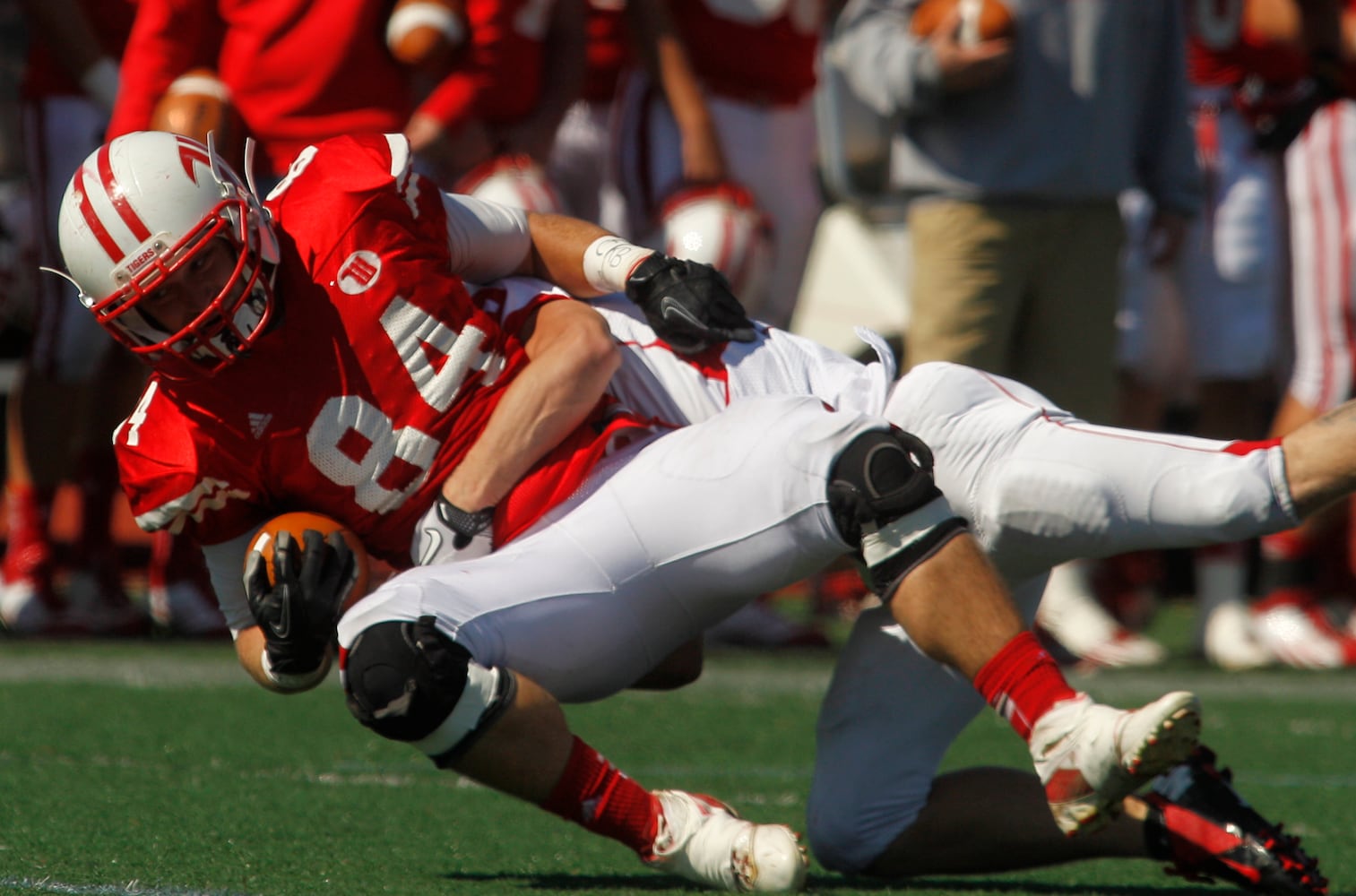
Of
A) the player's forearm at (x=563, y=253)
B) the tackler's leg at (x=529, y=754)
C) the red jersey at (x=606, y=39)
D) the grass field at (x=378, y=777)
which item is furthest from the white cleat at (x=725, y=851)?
the red jersey at (x=606, y=39)

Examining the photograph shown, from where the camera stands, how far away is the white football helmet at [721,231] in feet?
17.5

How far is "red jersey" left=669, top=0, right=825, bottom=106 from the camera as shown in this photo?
5645 mm

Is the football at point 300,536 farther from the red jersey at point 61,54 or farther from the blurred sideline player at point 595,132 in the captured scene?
the blurred sideline player at point 595,132

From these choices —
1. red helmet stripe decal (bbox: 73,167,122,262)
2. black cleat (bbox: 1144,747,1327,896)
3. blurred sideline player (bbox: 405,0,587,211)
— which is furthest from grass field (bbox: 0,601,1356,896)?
blurred sideline player (bbox: 405,0,587,211)

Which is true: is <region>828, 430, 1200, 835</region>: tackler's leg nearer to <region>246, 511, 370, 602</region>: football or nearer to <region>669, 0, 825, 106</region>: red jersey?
<region>246, 511, 370, 602</region>: football

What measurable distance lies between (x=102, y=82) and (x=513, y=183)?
1.21 meters

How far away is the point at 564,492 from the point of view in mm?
2893

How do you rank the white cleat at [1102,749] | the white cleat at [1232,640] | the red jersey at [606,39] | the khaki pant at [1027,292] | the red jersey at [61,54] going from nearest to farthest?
the white cleat at [1102,749], the khaki pant at [1027,292], the white cleat at [1232,640], the red jersey at [61,54], the red jersey at [606,39]

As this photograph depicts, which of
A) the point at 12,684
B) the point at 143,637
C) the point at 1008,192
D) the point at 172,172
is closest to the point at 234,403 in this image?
the point at 172,172

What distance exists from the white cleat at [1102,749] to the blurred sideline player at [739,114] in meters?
3.16

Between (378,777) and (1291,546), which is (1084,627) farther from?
(378,777)

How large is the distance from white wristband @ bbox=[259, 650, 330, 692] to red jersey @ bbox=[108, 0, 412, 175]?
2566 millimetres

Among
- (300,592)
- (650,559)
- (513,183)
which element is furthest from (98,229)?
(513,183)

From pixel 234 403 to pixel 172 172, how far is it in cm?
32
